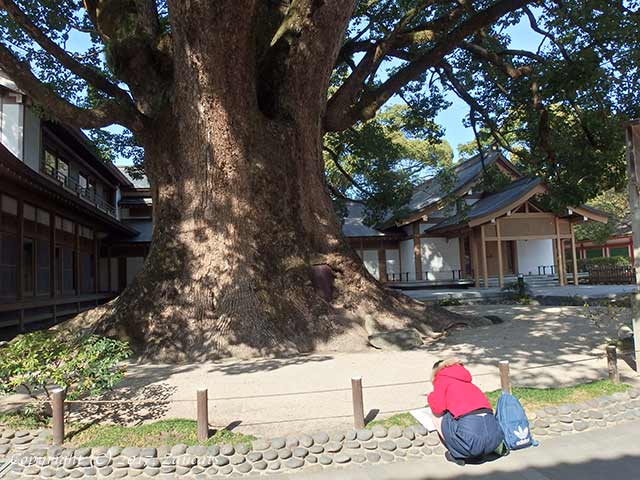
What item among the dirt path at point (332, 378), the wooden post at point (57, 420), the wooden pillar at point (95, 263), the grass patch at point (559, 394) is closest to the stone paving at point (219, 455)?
the wooden post at point (57, 420)

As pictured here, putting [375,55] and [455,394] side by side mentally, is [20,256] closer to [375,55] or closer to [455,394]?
[375,55]

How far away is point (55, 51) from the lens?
991cm

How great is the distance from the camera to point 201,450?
4.67 m

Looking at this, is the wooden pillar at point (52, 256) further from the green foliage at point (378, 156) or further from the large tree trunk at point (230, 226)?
the green foliage at point (378, 156)

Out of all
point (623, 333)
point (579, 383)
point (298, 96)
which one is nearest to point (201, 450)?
point (579, 383)

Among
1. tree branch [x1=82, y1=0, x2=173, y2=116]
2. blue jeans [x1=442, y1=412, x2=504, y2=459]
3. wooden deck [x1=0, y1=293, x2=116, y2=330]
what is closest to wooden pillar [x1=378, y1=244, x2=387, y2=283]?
wooden deck [x1=0, y1=293, x2=116, y2=330]

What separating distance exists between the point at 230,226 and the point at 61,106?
3.71 meters

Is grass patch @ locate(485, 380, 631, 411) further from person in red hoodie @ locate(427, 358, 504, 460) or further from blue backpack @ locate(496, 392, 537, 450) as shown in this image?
person in red hoodie @ locate(427, 358, 504, 460)

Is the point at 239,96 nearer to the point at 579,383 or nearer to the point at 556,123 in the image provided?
the point at 579,383

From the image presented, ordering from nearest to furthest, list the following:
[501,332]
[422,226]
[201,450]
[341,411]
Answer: [201,450]
[341,411]
[501,332]
[422,226]

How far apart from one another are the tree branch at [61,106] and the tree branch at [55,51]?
0.88 meters

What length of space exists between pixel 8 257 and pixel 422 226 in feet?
65.1

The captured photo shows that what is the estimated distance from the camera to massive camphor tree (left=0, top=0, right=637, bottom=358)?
918 cm

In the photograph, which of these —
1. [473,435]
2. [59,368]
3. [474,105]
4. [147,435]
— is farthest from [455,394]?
[474,105]
